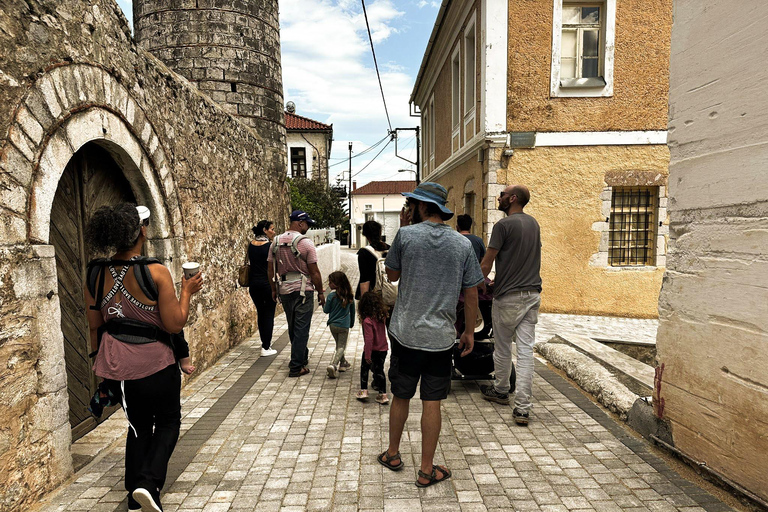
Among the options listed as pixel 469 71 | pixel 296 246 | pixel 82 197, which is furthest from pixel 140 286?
pixel 469 71

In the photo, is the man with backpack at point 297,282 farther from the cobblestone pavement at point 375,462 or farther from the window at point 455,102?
the window at point 455,102

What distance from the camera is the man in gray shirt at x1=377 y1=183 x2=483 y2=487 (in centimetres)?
287

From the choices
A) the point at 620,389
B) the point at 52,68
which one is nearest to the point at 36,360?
the point at 52,68

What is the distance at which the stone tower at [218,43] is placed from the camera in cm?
842

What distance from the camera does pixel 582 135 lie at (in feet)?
29.3

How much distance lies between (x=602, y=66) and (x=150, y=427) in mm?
9509

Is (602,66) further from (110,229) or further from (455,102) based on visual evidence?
(110,229)

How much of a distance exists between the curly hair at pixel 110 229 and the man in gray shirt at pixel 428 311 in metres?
1.49

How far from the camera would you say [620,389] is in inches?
167

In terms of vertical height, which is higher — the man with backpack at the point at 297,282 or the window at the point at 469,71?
the window at the point at 469,71

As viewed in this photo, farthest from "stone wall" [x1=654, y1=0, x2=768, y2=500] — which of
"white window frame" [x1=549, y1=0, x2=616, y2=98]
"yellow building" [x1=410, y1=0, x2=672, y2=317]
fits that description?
"white window frame" [x1=549, y1=0, x2=616, y2=98]

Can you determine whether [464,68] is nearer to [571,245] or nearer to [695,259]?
[571,245]

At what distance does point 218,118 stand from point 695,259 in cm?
573

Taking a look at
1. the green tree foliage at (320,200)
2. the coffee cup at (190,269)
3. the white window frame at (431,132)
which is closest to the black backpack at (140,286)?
the coffee cup at (190,269)
